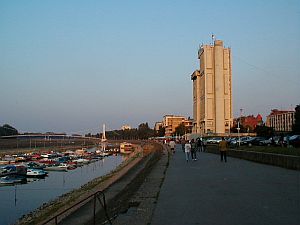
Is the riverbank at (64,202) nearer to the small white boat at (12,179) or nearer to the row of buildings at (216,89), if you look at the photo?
the small white boat at (12,179)

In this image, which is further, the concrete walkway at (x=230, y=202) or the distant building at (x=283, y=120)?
the distant building at (x=283, y=120)

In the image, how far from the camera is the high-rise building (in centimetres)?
13538

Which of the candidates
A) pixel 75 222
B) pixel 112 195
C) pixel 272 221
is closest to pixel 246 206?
pixel 272 221

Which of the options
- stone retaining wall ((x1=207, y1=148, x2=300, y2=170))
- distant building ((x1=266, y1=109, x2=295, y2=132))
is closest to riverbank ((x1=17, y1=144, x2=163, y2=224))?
stone retaining wall ((x1=207, y1=148, x2=300, y2=170))

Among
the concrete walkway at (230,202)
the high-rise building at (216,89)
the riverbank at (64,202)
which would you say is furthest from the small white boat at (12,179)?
the high-rise building at (216,89)

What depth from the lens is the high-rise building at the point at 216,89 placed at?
135375 millimetres

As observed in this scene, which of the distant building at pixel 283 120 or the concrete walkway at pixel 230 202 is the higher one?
the distant building at pixel 283 120

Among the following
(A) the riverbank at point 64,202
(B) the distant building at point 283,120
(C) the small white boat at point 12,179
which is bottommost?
(C) the small white boat at point 12,179

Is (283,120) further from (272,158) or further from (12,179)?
(272,158)

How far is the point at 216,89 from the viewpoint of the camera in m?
135

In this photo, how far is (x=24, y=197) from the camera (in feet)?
125

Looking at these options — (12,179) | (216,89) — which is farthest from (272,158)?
(216,89)

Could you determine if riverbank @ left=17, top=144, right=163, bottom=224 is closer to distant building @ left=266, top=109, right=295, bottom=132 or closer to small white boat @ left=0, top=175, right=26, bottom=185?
small white boat @ left=0, top=175, right=26, bottom=185

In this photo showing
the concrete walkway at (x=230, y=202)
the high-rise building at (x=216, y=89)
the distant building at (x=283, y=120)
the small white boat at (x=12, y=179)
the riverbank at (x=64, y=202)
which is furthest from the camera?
the distant building at (x=283, y=120)
